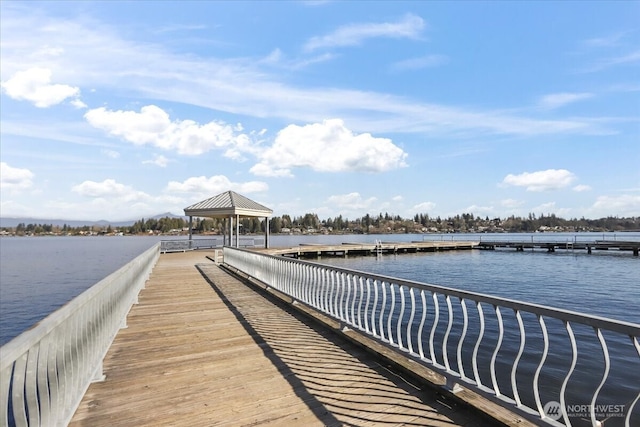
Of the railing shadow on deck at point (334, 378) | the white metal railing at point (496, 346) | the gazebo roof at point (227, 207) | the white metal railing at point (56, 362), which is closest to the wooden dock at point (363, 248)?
the gazebo roof at point (227, 207)

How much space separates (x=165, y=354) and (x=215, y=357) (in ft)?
2.39

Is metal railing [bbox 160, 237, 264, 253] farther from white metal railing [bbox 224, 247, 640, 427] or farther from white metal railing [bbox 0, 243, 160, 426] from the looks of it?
white metal railing [bbox 0, 243, 160, 426]

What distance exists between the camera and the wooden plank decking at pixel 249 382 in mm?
3045

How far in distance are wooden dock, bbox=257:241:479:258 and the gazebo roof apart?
4790 millimetres

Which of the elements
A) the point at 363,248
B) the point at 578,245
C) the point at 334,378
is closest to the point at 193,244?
the point at 363,248

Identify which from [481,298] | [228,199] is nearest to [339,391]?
[481,298]

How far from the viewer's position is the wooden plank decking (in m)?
3.04

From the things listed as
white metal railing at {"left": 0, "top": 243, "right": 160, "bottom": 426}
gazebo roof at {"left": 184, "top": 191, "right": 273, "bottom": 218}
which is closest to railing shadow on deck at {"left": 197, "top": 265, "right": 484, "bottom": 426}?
white metal railing at {"left": 0, "top": 243, "right": 160, "bottom": 426}

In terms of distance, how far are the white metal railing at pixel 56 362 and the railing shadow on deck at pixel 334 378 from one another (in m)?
1.91

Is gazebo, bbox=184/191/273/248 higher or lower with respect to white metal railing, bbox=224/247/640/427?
higher

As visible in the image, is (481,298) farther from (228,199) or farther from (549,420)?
(228,199)

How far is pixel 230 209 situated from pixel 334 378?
19871mm

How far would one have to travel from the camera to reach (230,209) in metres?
22.7

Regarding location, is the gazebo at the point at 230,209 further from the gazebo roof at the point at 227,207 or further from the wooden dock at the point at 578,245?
the wooden dock at the point at 578,245
